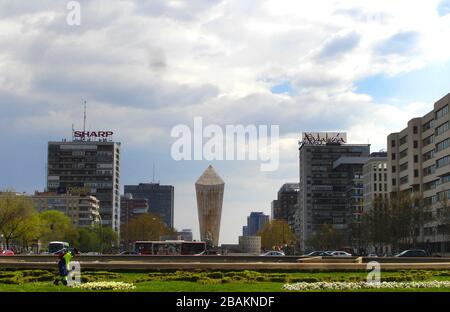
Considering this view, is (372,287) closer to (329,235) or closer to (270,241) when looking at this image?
(329,235)

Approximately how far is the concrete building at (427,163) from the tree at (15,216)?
60.4m

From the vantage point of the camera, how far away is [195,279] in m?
29.6

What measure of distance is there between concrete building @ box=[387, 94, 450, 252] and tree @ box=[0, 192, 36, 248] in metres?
60.4

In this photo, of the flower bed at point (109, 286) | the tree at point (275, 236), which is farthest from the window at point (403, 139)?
the flower bed at point (109, 286)

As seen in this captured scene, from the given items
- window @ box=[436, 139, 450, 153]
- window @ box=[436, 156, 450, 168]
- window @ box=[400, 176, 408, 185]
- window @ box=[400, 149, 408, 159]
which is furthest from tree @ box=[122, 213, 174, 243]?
window @ box=[436, 139, 450, 153]

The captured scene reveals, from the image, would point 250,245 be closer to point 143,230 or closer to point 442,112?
point 442,112

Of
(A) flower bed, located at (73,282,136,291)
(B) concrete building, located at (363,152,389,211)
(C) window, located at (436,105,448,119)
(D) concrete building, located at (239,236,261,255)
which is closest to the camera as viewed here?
(A) flower bed, located at (73,282,136,291)

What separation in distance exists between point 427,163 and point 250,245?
34225 millimetres

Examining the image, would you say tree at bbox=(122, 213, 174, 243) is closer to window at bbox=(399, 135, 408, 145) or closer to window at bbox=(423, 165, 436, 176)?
window at bbox=(399, 135, 408, 145)

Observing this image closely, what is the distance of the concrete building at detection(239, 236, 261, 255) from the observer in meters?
105
